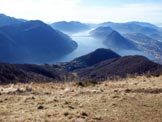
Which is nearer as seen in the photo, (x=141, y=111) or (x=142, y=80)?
(x=141, y=111)

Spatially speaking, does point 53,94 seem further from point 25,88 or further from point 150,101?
point 150,101

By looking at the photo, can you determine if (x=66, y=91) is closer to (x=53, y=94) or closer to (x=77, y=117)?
(x=53, y=94)

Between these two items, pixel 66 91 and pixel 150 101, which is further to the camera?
pixel 66 91

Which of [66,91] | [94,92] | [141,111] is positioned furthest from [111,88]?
[141,111]

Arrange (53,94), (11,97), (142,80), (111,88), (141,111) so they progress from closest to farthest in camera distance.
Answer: (141,111), (11,97), (53,94), (111,88), (142,80)

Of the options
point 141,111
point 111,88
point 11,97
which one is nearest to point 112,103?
point 141,111

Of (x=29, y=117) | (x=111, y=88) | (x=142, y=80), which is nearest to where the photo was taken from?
(x=29, y=117)
